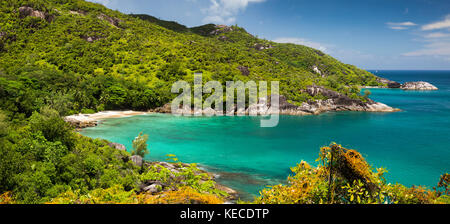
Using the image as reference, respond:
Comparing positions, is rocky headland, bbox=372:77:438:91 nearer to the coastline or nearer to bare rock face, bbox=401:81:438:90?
bare rock face, bbox=401:81:438:90

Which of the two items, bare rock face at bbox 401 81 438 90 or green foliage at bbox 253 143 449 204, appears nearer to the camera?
green foliage at bbox 253 143 449 204

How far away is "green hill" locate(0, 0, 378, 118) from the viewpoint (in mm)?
55219

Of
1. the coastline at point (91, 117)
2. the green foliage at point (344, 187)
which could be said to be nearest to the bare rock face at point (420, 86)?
the coastline at point (91, 117)

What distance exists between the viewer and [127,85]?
62.2 m

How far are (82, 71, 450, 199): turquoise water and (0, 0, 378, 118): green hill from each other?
385 inches

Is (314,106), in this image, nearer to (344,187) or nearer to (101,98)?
Result: (101,98)

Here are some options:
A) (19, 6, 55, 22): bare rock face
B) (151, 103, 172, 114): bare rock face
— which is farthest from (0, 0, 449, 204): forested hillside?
(151, 103, 172, 114): bare rock face

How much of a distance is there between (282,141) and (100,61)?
185ft

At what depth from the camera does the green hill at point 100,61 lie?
181 ft

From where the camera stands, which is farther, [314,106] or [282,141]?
[314,106]

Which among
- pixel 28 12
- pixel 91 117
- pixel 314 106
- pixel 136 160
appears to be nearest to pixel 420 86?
pixel 314 106

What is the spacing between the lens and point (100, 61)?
235 feet

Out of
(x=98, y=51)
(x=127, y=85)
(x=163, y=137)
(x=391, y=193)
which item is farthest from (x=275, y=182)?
(x=98, y=51)

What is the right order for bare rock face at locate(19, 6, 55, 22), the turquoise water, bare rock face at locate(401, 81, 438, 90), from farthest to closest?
bare rock face at locate(401, 81, 438, 90) < bare rock face at locate(19, 6, 55, 22) < the turquoise water
